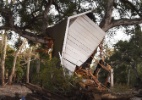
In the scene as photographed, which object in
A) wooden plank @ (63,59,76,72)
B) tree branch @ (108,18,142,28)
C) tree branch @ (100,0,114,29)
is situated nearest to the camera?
wooden plank @ (63,59,76,72)

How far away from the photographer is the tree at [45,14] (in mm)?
8023

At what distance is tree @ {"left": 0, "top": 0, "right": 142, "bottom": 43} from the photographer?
8.02m

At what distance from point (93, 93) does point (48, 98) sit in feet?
3.98

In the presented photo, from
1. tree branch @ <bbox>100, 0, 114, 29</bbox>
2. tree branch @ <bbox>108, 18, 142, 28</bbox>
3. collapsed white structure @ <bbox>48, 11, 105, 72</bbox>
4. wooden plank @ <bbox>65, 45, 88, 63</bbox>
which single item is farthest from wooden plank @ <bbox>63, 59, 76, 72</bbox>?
tree branch @ <bbox>108, 18, 142, 28</bbox>

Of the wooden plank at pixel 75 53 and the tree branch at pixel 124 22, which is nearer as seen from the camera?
the wooden plank at pixel 75 53

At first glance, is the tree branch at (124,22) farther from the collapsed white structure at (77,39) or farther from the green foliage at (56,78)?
the green foliage at (56,78)

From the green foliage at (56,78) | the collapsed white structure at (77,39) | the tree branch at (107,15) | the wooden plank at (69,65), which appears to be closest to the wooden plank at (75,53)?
the collapsed white structure at (77,39)

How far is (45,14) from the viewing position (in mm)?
8156

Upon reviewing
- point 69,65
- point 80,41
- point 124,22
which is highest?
point 124,22

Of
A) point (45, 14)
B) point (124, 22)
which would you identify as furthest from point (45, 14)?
point (124, 22)

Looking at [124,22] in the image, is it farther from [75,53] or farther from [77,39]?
[75,53]

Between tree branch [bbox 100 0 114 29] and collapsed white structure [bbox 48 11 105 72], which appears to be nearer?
collapsed white structure [bbox 48 11 105 72]

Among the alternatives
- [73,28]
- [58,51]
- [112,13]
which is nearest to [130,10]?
[112,13]

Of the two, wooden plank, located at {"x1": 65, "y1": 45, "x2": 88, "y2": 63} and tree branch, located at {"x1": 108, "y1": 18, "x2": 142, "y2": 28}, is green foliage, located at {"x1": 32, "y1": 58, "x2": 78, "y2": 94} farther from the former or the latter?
tree branch, located at {"x1": 108, "y1": 18, "x2": 142, "y2": 28}
